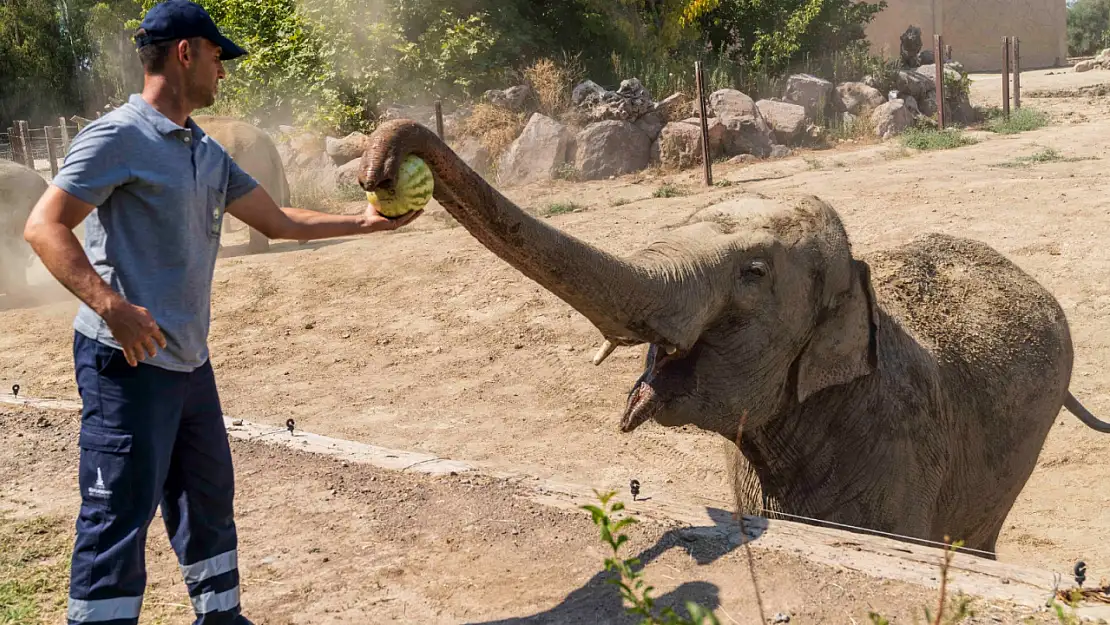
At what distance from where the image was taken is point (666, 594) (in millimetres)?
3844

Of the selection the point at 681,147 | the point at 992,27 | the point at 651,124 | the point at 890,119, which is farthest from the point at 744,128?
the point at 992,27

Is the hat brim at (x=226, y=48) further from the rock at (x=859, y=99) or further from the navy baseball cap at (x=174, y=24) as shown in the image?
the rock at (x=859, y=99)

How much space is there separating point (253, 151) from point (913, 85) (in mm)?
12487

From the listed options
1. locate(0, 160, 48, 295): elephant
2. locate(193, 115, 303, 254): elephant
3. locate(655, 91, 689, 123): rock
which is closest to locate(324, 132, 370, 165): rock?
locate(193, 115, 303, 254): elephant

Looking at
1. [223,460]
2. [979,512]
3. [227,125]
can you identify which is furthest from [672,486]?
[227,125]

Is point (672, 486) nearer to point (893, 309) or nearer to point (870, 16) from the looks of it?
point (893, 309)

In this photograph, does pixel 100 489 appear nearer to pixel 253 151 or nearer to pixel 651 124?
pixel 253 151

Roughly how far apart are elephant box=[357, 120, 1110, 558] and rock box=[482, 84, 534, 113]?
14.3 meters

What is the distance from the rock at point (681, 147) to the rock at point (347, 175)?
5.37 m

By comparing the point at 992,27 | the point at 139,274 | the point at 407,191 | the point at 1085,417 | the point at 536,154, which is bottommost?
the point at 1085,417

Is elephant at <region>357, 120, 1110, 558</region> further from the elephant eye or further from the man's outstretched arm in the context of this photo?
the man's outstretched arm

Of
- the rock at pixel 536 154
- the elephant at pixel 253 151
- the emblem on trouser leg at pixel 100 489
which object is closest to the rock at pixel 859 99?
the rock at pixel 536 154

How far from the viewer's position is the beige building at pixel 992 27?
33.9 metres

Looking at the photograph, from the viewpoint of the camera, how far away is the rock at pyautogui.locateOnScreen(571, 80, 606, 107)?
18.6 m
